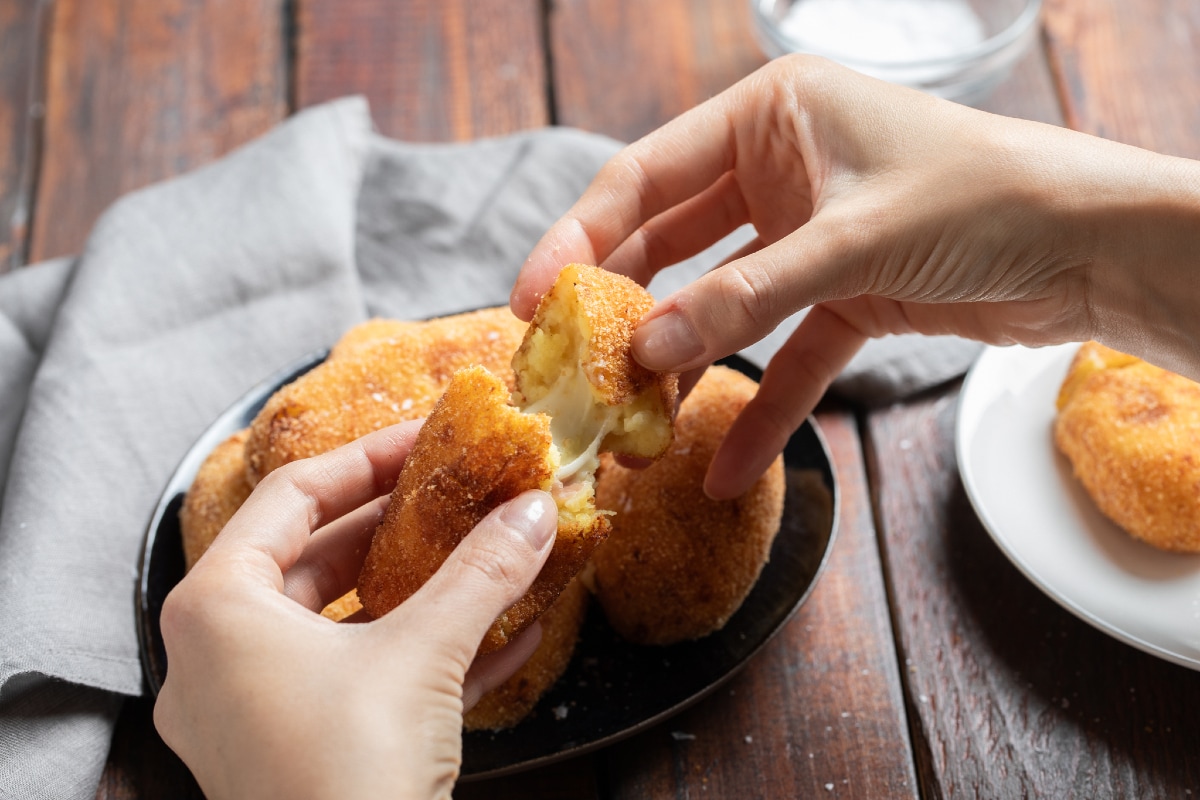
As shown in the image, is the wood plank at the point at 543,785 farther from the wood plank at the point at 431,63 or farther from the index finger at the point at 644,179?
the wood plank at the point at 431,63

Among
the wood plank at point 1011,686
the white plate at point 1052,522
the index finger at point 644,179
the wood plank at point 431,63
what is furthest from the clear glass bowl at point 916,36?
the wood plank at point 1011,686

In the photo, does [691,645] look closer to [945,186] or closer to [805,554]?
[805,554]

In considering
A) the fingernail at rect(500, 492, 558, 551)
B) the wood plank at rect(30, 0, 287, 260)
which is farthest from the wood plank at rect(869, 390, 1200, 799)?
the wood plank at rect(30, 0, 287, 260)

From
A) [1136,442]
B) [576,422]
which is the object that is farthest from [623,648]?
[1136,442]

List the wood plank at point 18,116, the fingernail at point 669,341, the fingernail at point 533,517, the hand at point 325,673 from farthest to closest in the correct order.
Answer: the wood plank at point 18,116 < the fingernail at point 669,341 < the fingernail at point 533,517 < the hand at point 325,673

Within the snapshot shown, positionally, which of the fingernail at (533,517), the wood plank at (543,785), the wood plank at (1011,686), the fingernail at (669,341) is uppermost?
the fingernail at (669,341)

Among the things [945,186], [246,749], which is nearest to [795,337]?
[945,186]

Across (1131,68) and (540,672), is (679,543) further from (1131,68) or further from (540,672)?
(1131,68)
